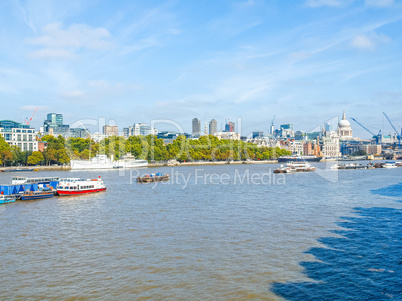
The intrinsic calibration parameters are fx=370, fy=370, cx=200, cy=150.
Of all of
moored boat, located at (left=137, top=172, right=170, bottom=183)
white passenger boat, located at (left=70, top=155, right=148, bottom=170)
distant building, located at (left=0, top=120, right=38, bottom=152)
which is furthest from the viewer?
distant building, located at (left=0, top=120, right=38, bottom=152)

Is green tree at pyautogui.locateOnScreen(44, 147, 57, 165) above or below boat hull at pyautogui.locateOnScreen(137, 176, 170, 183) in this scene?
above

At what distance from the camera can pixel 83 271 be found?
1706 cm

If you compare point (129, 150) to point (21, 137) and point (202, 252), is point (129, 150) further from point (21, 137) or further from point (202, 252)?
point (202, 252)

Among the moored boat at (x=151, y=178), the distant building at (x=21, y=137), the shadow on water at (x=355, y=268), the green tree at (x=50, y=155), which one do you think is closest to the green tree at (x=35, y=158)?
the green tree at (x=50, y=155)

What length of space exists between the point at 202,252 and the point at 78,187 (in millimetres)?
29736

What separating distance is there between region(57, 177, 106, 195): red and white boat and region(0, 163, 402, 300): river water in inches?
349

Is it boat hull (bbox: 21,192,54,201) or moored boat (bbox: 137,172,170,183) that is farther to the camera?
moored boat (bbox: 137,172,170,183)

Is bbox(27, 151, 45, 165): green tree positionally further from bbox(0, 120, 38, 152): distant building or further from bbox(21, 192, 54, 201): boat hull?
bbox(21, 192, 54, 201): boat hull

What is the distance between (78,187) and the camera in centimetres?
4528

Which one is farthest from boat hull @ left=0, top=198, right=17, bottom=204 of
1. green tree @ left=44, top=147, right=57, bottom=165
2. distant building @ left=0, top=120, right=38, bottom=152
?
distant building @ left=0, top=120, right=38, bottom=152

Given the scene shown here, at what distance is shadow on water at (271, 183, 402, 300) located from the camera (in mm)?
14328

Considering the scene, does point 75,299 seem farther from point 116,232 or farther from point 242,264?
point 116,232

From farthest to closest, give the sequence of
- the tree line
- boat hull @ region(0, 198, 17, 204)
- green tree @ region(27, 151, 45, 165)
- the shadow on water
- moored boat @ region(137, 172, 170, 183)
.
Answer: the tree line → green tree @ region(27, 151, 45, 165) → moored boat @ region(137, 172, 170, 183) → boat hull @ region(0, 198, 17, 204) → the shadow on water

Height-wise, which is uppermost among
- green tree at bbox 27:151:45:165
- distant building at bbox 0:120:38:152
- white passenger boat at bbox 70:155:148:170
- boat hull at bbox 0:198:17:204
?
distant building at bbox 0:120:38:152
